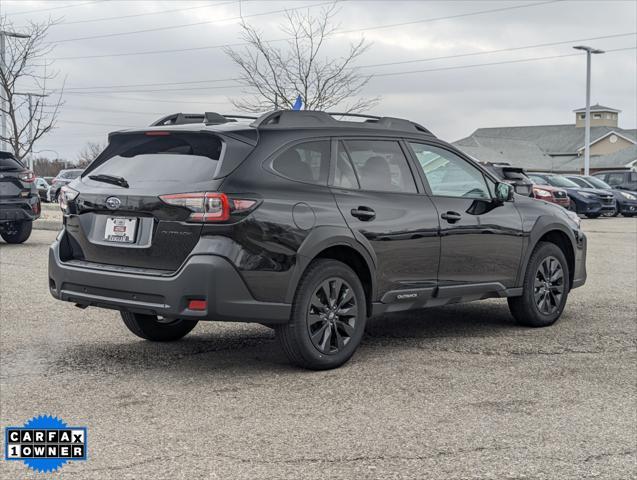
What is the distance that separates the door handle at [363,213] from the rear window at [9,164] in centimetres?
1004

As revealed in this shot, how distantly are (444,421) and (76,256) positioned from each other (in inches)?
114

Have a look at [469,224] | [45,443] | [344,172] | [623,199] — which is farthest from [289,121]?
[623,199]

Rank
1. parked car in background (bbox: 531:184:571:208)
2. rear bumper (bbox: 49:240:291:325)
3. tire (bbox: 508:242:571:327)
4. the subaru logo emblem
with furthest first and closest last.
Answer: parked car in background (bbox: 531:184:571:208)
tire (bbox: 508:242:571:327)
the subaru logo emblem
rear bumper (bbox: 49:240:291:325)

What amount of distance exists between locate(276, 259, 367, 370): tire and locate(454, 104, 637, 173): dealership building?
257 ft

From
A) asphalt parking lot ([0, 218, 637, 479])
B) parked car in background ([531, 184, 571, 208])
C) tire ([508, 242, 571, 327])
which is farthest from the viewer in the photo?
parked car in background ([531, 184, 571, 208])

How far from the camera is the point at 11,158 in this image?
15328mm

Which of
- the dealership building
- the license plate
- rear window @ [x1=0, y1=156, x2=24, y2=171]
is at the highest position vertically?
the dealership building

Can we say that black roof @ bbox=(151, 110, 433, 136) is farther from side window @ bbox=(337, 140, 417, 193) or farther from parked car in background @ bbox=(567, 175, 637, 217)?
parked car in background @ bbox=(567, 175, 637, 217)

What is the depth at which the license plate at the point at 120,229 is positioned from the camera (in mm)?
6137

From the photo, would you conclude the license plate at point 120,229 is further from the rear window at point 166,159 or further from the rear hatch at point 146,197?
the rear window at point 166,159

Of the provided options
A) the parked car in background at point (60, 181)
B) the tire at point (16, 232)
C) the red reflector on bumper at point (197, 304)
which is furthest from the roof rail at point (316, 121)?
the parked car in background at point (60, 181)

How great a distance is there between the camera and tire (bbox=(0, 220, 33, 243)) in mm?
16328

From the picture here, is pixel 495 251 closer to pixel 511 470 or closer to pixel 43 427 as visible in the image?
pixel 511 470

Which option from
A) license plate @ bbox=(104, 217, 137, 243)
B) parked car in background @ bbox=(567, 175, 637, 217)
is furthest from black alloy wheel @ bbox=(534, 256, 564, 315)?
parked car in background @ bbox=(567, 175, 637, 217)
